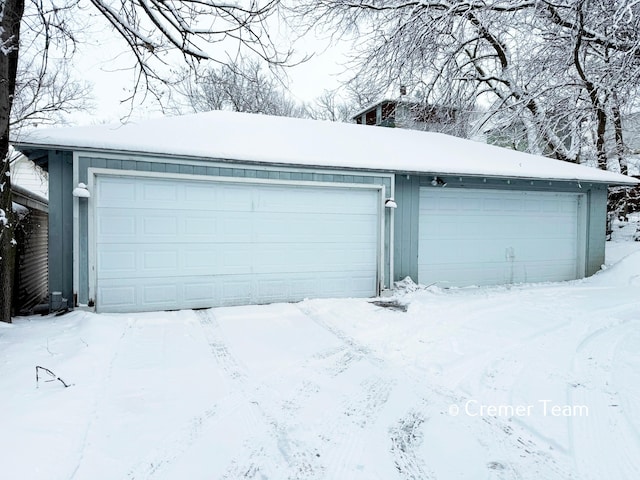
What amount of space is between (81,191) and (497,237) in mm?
7735

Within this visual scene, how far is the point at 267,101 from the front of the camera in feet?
69.8

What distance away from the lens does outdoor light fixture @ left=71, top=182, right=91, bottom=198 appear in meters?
5.59

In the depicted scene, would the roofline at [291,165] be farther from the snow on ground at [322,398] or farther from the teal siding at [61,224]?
the snow on ground at [322,398]

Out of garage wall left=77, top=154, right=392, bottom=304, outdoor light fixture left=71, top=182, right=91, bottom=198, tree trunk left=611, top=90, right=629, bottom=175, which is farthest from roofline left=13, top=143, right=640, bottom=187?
tree trunk left=611, top=90, right=629, bottom=175

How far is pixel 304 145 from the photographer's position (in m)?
7.63

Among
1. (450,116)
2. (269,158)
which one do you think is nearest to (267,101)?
(450,116)

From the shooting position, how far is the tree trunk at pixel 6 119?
461cm

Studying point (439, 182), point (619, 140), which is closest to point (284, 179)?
point (439, 182)

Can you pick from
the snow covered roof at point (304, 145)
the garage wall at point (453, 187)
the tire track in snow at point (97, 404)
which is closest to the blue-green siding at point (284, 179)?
the garage wall at point (453, 187)

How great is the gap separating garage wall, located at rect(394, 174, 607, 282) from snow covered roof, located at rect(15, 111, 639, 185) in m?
0.33

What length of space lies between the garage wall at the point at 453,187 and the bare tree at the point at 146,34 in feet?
12.2

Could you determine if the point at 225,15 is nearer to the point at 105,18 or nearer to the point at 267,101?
the point at 105,18

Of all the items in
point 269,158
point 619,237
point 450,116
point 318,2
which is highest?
point 318,2

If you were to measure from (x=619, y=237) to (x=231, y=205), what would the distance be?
12117 millimetres
